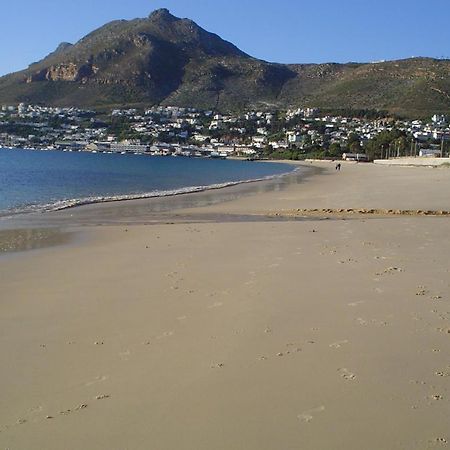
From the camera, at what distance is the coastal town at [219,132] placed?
395ft

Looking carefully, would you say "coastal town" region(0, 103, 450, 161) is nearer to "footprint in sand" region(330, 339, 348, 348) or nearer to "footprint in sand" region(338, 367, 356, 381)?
"footprint in sand" region(330, 339, 348, 348)

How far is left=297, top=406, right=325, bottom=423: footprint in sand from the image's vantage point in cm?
394

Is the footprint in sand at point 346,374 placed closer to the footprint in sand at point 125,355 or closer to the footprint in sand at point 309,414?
the footprint in sand at point 309,414

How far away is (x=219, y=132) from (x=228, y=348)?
165m

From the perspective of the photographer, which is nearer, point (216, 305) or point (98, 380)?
point (98, 380)

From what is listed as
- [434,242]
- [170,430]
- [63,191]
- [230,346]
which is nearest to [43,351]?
[230,346]

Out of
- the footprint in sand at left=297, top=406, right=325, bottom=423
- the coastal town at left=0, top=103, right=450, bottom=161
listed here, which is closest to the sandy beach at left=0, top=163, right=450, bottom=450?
the footprint in sand at left=297, top=406, right=325, bottom=423

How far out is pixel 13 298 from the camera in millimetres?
7645

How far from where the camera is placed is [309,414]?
4.01 metres

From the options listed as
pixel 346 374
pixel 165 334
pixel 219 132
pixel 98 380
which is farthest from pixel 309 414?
pixel 219 132

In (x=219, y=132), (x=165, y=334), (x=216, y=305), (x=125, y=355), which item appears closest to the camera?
(x=125, y=355)

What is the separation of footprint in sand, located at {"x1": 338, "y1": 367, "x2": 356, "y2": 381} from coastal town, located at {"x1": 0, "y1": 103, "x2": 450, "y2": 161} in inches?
4168

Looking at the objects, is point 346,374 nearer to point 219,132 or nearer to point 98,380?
point 98,380

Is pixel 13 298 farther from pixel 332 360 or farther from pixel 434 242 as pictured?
pixel 434 242
